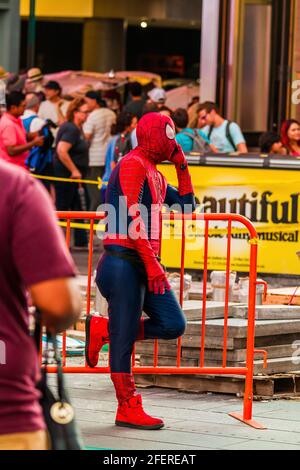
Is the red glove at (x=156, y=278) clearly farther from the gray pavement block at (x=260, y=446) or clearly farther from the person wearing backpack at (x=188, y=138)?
the person wearing backpack at (x=188, y=138)

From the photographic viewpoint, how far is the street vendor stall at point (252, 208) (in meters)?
14.2

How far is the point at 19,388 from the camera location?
4.03 metres

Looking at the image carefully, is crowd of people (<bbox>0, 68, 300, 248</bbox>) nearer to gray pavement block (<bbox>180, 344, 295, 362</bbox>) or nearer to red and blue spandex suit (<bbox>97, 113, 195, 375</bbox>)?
gray pavement block (<bbox>180, 344, 295, 362</bbox>)

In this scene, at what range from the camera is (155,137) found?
8.05m

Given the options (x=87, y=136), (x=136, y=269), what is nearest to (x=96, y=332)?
(x=136, y=269)

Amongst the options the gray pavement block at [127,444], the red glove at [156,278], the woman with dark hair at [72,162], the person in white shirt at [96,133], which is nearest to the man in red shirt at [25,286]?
the gray pavement block at [127,444]

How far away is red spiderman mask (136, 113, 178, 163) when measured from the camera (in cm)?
804

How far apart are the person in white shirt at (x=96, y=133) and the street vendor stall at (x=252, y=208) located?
15.2 ft

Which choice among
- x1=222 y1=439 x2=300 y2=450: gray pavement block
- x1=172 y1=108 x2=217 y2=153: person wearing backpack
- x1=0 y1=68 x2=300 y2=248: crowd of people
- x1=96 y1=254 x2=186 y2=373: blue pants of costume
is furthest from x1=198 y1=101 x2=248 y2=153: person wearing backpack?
x1=222 y1=439 x2=300 y2=450: gray pavement block

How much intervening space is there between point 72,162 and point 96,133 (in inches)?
69.3

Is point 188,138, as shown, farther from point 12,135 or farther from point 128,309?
point 128,309

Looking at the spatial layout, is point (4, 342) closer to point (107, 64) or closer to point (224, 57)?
point (224, 57)

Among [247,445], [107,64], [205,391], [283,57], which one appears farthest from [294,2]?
[107,64]

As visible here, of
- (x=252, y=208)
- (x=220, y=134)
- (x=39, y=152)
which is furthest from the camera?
(x=39, y=152)
